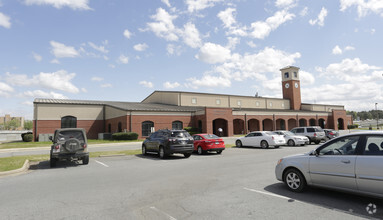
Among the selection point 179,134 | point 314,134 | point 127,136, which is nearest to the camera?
point 179,134

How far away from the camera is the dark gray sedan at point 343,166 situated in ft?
16.0

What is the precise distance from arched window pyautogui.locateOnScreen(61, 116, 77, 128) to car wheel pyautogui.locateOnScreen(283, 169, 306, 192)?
3971cm

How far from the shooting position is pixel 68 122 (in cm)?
3891

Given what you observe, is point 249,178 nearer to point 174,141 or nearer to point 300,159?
point 300,159

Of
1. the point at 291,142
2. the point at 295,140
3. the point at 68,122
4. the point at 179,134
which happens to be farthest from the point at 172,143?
the point at 68,122

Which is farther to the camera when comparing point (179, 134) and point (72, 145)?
point (179, 134)

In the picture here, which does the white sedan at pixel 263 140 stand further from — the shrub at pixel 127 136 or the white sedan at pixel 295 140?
the shrub at pixel 127 136

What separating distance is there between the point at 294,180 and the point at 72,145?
10217mm

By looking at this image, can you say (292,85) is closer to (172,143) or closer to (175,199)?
(172,143)

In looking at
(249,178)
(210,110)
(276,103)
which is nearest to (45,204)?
(249,178)

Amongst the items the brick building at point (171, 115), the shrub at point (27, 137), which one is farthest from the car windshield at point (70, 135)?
the shrub at point (27, 137)

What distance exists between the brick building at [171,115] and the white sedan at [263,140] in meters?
Result: 14.3

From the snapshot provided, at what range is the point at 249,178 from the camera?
7.98 metres

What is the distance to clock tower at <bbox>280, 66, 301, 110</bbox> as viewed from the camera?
5841 centimetres
